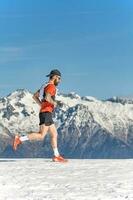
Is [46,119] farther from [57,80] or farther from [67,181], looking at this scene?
[67,181]

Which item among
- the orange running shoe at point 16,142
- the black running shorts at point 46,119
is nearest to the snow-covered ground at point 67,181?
the orange running shoe at point 16,142

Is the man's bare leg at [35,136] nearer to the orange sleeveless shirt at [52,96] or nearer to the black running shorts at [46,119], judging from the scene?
the black running shorts at [46,119]

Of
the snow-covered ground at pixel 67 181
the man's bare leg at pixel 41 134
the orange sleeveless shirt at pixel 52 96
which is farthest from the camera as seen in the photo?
the man's bare leg at pixel 41 134

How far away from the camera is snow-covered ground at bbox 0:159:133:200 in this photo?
13.1m

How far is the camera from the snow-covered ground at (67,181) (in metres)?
13.1

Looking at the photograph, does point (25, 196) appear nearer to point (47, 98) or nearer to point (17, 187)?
point (17, 187)

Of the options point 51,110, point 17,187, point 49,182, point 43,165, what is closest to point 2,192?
point 17,187

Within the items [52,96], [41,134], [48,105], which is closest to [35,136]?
[41,134]

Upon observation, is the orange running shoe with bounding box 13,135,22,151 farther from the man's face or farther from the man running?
the man's face

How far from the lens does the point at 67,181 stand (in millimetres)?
15023

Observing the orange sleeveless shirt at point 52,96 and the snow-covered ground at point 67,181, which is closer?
the snow-covered ground at point 67,181

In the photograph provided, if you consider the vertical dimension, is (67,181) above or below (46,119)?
below

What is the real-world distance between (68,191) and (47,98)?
624 centimetres

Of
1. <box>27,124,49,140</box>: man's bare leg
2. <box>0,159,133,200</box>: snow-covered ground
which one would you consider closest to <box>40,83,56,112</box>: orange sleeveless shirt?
<box>27,124,49,140</box>: man's bare leg
